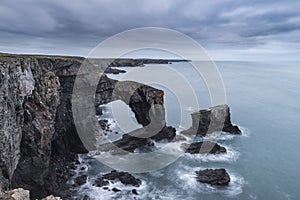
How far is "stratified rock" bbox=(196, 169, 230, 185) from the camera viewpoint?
1468 inches

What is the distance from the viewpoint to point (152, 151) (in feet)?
161

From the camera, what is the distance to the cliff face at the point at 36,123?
1016 inches

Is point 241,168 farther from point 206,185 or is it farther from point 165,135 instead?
point 165,135

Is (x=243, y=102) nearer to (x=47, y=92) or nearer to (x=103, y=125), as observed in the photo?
(x=103, y=125)

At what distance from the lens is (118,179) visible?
37.8 meters

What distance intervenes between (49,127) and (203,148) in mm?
27125

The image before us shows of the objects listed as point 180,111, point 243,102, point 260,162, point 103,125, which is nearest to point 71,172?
point 103,125

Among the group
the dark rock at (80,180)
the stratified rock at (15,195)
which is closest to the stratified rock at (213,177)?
the dark rock at (80,180)

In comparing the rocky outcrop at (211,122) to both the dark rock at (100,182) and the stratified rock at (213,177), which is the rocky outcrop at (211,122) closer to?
the stratified rock at (213,177)

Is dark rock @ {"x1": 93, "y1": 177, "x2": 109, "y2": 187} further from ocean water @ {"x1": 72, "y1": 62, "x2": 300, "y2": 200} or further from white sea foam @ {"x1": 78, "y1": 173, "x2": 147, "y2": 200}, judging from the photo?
ocean water @ {"x1": 72, "y1": 62, "x2": 300, "y2": 200}

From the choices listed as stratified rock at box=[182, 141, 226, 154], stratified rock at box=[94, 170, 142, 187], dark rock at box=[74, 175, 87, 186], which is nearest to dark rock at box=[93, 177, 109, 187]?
stratified rock at box=[94, 170, 142, 187]

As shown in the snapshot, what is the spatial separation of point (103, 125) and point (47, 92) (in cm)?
2684

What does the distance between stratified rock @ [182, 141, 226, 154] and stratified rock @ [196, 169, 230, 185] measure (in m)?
8.76

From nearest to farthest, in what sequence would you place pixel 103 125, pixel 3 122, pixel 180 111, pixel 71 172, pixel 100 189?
pixel 3 122 < pixel 100 189 < pixel 71 172 < pixel 103 125 < pixel 180 111
